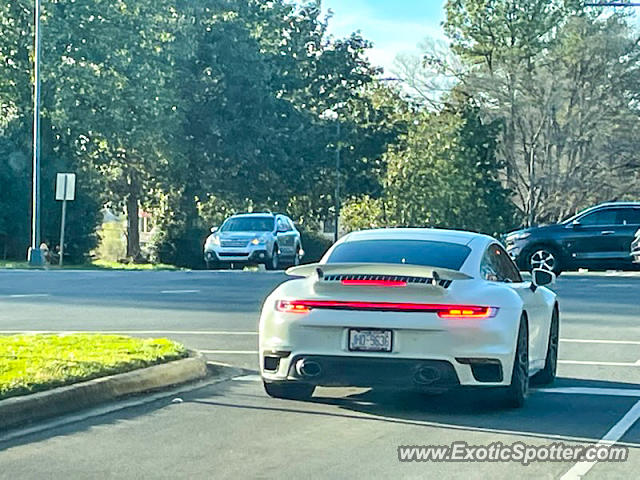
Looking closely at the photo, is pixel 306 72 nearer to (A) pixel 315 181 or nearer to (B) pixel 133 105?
(A) pixel 315 181

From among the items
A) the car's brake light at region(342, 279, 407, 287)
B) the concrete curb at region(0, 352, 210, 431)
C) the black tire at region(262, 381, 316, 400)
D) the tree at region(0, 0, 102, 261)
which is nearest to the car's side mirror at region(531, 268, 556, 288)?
the car's brake light at region(342, 279, 407, 287)

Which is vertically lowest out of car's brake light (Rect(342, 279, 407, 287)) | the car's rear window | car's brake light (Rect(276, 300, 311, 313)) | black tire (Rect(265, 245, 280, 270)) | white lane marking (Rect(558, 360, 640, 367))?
white lane marking (Rect(558, 360, 640, 367))

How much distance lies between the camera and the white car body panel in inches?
384

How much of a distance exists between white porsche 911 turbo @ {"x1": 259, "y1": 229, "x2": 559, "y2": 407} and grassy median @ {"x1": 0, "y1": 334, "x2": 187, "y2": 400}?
1.64m

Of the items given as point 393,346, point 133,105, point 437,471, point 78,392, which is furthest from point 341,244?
point 133,105

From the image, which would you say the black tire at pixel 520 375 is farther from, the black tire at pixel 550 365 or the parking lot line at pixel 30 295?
the parking lot line at pixel 30 295

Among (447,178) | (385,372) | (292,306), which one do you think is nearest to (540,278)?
(385,372)

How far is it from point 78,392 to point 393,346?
2557mm

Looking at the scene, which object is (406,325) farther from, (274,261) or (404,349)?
(274,261)

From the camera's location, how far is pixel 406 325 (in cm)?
975

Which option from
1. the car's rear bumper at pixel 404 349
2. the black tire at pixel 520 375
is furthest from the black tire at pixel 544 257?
the car's rear bumper at pixel 404 349

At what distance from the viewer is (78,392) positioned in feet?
33.4

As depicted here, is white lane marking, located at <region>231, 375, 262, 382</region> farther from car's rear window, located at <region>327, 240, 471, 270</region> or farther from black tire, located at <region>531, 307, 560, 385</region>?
black tire, located at <region>531, 307, 560, 385</region>

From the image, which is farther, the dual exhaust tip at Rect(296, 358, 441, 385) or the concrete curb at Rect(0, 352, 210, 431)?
the dual exhaust tip at Rect(296, 358, 441, 385)
